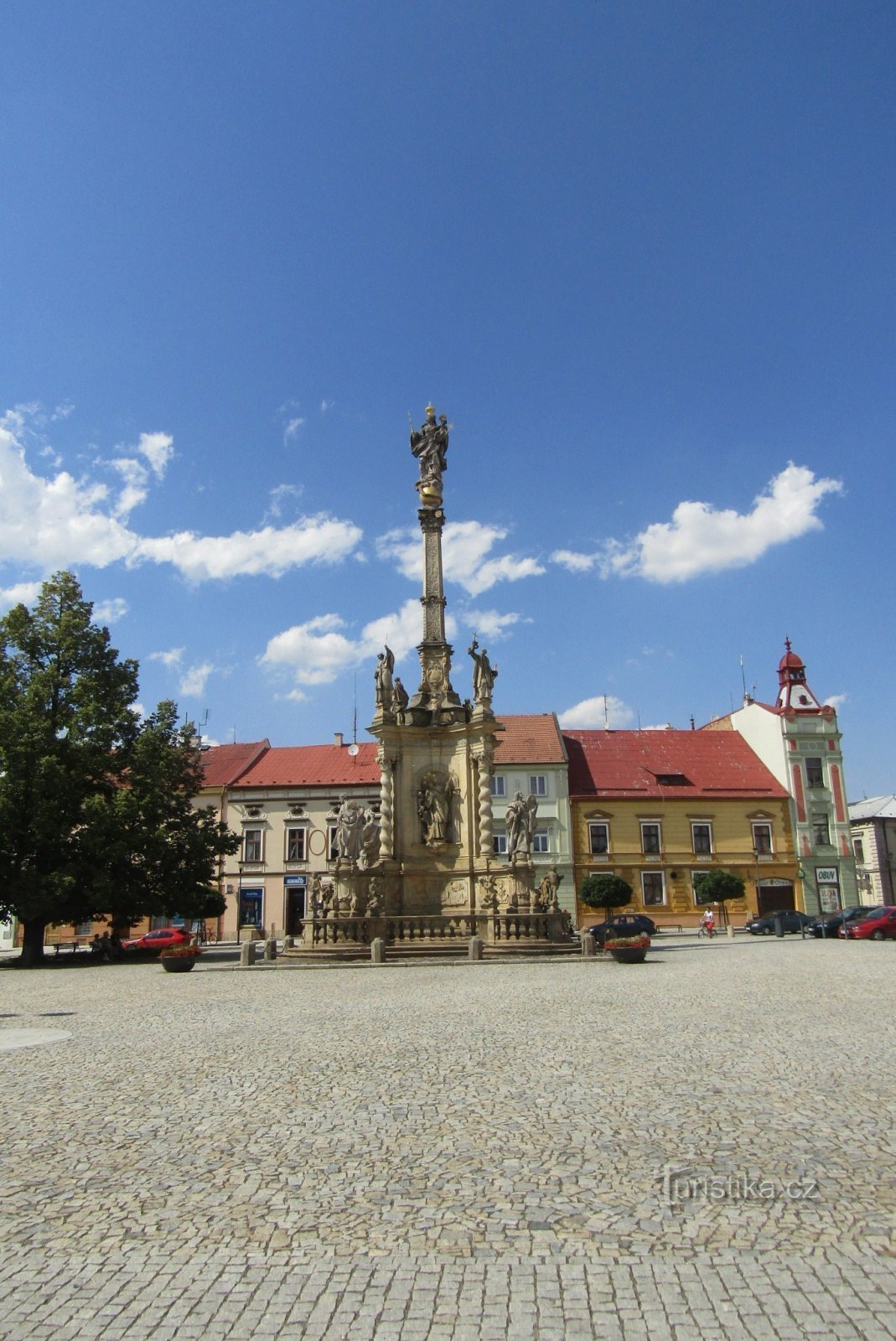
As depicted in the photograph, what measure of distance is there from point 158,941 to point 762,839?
29754mm

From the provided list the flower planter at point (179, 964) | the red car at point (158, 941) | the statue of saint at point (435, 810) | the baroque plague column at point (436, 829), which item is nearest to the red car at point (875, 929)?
the baroque plague column at point (436, 829)

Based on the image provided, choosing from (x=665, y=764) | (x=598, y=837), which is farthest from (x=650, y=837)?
(x=665, y=764)

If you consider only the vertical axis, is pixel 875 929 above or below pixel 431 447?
below

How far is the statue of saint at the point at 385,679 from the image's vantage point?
91.5 ft

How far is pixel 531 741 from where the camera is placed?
1988 inches

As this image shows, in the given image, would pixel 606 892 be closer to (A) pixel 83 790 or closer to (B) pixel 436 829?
(B) pixel 436 829

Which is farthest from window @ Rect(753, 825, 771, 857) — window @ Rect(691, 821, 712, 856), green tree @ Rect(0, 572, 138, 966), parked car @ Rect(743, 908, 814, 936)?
green tree @ Rect(0, 572, 138, 966)

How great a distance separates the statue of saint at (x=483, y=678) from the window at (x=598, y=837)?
72.6 ft

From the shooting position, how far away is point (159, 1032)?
460 inches

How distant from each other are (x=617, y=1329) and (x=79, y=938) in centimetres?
4912

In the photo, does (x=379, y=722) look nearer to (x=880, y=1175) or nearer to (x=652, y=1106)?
(x=652, y=1106)

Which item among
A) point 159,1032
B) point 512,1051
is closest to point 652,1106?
point 512,1051

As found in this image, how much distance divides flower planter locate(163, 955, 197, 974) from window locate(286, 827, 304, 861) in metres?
26.1

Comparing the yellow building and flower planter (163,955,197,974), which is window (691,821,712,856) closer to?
the yellow building
